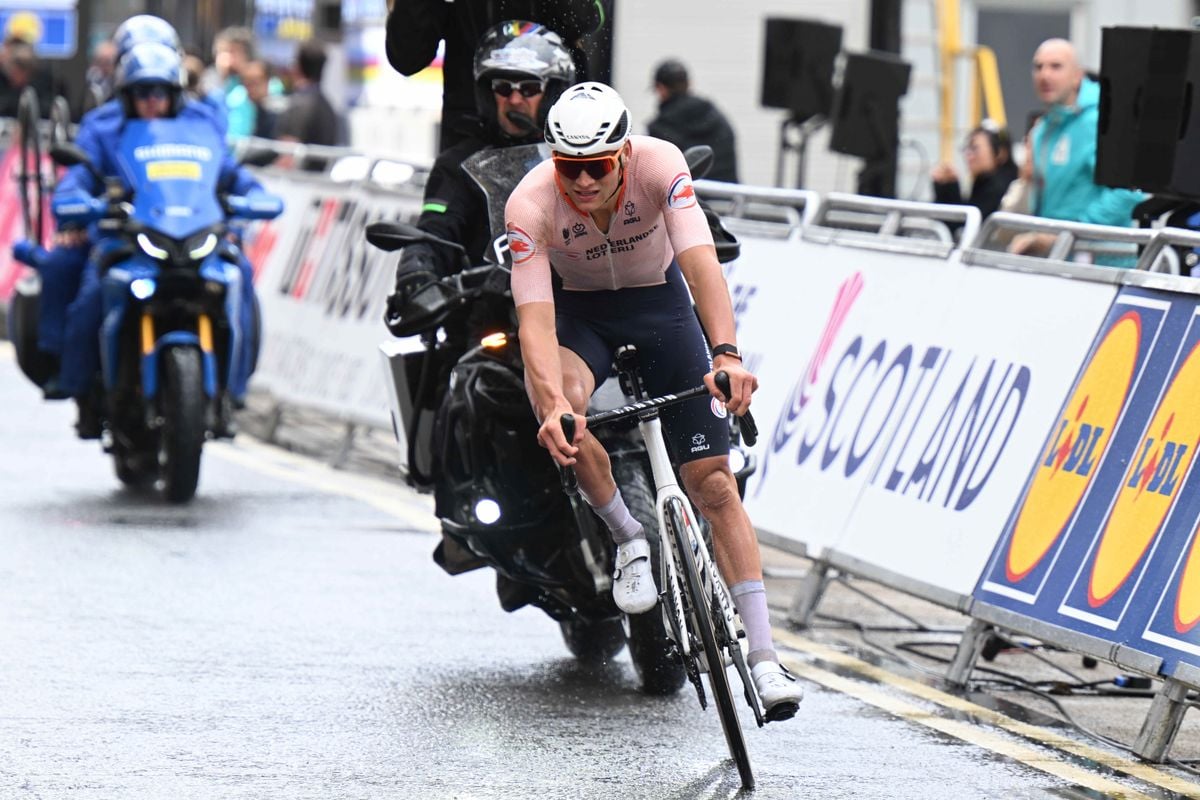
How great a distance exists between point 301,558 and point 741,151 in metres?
17.6

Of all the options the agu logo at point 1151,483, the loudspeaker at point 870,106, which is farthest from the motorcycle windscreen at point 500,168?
the loudspeaker at point 870,106

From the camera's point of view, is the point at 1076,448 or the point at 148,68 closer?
the point at 1076,448

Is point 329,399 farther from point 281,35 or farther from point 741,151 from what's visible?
point 281,35

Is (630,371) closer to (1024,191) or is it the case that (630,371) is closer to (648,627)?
(648,627)

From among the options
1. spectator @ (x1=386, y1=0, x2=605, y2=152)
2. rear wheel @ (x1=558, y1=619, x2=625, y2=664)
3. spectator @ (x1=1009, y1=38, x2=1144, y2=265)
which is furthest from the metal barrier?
rear wheel @ (x1=558, y1=619, x2=625, y2=664)

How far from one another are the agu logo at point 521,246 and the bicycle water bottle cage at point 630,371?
18.4 inches

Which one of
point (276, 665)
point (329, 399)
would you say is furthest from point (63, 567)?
point (329, 399)

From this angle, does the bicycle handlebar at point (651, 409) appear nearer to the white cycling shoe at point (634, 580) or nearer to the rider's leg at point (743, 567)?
the rider's leg at point (743, 567)

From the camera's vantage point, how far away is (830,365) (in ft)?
32.7

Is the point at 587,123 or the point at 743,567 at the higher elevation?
the point at 587,123

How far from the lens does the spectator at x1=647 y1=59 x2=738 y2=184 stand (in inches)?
671

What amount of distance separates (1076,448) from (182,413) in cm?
477

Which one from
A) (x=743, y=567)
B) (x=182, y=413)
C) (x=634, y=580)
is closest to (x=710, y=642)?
(x=743, y=567)

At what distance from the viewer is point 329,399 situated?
14219 mm
